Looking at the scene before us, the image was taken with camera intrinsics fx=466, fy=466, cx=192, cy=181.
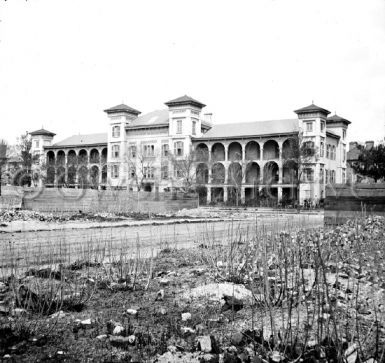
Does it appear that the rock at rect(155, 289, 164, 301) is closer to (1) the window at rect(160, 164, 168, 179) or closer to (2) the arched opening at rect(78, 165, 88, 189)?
(1) the window at rect(160, 164, 168, 179)

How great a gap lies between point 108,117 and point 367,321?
6029cm

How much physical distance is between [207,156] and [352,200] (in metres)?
42.3

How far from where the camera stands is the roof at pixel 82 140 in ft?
215

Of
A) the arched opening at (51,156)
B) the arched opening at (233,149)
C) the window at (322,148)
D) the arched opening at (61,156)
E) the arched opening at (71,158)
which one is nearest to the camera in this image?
the window at (322,148)

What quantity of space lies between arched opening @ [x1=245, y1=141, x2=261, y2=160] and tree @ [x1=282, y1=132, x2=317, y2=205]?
16.0 ft

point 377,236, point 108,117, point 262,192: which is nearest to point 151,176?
point 108,117

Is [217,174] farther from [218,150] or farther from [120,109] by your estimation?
[120,109]

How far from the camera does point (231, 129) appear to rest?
56938 mm

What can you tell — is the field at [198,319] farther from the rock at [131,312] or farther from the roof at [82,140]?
the roof at [82,140]

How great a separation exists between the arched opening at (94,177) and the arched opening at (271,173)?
21655 mm

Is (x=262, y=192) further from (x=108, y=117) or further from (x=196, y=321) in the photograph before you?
(x=196, y=321)

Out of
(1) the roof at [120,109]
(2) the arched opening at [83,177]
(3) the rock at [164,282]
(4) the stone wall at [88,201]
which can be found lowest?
(3) the rock at [164,282]

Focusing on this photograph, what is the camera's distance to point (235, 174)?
52125 mm

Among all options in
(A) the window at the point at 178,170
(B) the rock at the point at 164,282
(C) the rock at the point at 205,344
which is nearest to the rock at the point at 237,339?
(C) the rock at the point at 205,344
